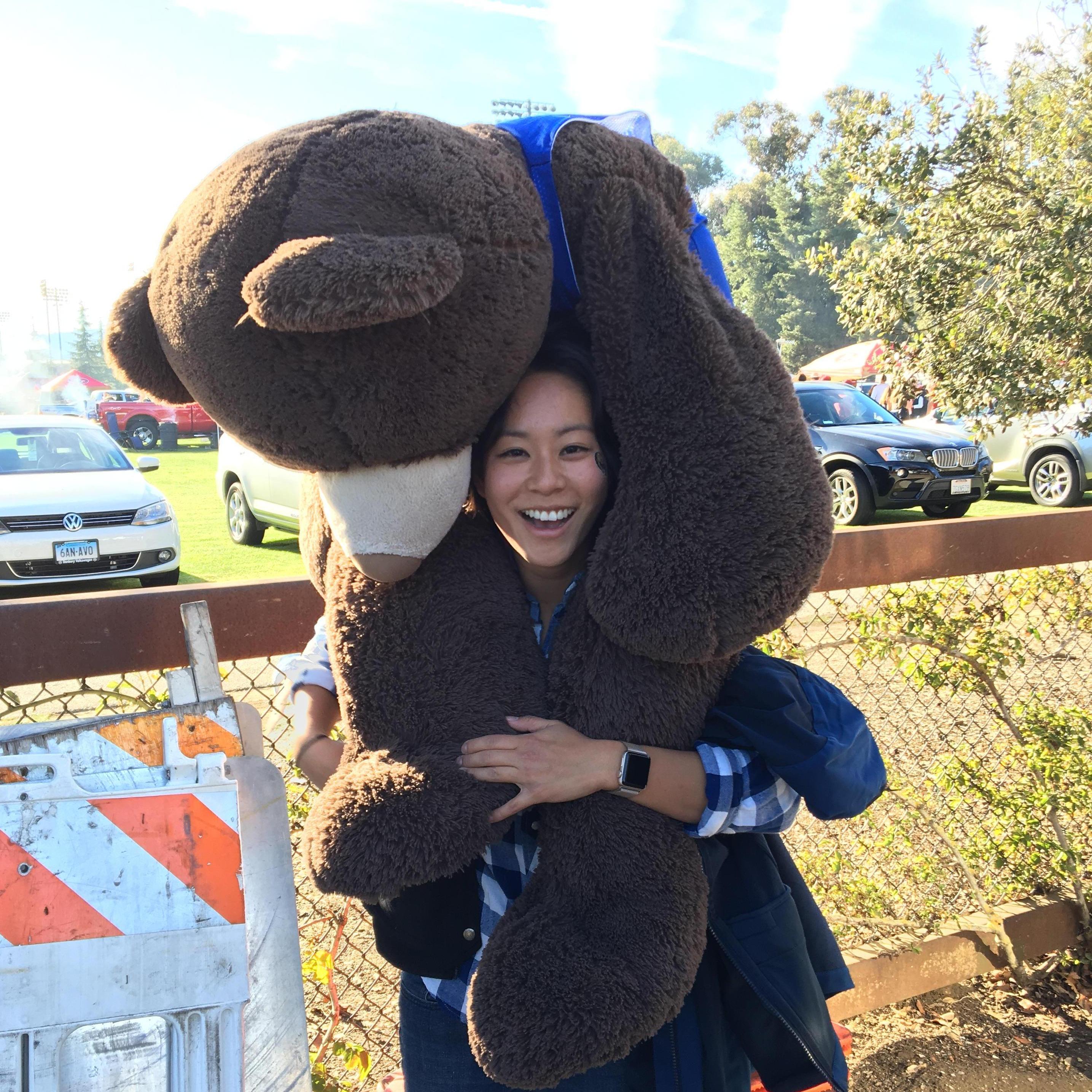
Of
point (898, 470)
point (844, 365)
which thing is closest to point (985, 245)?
point (898, 470)

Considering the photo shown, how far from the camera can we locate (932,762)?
3500 millimetres

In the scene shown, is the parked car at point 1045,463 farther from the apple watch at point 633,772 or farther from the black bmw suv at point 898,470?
the apple watch at point 633,772

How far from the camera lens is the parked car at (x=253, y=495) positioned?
397 inches

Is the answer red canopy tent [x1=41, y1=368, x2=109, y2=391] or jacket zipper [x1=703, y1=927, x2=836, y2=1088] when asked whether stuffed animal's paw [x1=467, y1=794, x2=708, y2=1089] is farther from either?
red canopy tent [x1=41, y1=368, x2=109, y2=391]

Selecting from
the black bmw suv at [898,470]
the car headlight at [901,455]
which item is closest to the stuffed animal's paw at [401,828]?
the black bmw suv at [898,470]

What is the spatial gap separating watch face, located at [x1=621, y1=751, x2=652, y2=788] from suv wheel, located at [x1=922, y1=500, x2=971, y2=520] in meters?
12.0

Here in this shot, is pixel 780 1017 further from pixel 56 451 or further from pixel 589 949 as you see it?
pixel 56 451

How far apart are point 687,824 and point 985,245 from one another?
4.89m

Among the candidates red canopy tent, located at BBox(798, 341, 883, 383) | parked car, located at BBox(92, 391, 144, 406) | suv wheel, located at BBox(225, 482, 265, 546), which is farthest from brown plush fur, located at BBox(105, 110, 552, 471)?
red canopy tent, located at BBox(798, 341, 883, 383)

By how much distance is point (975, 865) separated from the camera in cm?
329

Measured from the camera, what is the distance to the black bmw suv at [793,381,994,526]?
12070 millimetres

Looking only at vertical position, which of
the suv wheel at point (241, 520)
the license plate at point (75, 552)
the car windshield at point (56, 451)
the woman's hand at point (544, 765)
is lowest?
the suv wheel at point (241, 520)

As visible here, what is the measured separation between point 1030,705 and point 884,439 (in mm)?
9510

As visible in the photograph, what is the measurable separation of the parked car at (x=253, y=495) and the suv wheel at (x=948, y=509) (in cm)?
789
